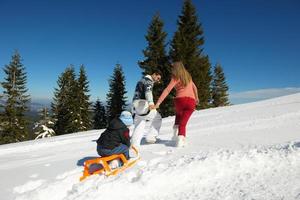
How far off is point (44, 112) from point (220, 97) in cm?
3265

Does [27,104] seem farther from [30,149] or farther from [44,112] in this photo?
[30,149]

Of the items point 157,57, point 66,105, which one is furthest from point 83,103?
point 157,57

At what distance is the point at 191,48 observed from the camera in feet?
103

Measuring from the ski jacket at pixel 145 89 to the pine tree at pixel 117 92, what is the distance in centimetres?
3352

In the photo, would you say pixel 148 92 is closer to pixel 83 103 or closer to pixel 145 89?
pixel 145 89

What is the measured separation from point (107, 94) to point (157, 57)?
526 inches

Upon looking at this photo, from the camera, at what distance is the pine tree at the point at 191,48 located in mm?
31062

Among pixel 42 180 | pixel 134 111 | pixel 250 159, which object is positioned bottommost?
pixel 42 180

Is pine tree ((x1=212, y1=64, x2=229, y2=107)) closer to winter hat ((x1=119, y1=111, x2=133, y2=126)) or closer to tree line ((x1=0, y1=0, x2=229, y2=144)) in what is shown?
tree line ((x1=0, y1=0, x2=229, y2=144))

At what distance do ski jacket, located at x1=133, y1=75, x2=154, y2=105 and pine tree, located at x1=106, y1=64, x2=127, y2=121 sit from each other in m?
33.5

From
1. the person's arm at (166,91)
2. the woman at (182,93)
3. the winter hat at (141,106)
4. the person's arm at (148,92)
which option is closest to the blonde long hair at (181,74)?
the woman at (182,93)

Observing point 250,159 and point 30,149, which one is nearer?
point 250,159

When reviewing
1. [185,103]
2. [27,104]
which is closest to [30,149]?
[185,103]

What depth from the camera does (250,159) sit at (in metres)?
4.46
